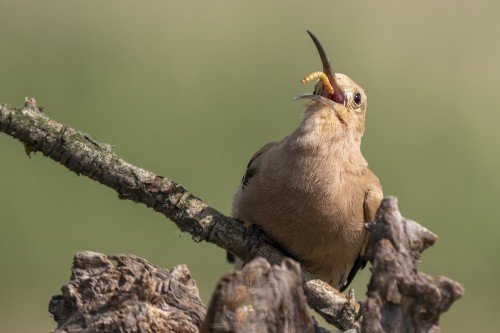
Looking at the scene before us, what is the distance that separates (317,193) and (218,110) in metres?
6.41

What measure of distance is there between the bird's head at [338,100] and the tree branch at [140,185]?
1.06 meters

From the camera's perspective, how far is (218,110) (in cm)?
1138

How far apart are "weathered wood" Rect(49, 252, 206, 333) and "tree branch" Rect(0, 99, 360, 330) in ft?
2.90

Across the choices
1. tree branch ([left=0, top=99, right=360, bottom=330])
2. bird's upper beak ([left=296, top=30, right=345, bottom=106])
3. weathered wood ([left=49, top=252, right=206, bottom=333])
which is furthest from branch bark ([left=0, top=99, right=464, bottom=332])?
bird's upper beak ([left=296, top=30, right=345, bottom=106])

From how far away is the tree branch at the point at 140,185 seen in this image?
406 centimetres

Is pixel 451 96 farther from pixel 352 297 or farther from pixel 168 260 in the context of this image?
pixel 352 297

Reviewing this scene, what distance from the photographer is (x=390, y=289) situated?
3029 mm

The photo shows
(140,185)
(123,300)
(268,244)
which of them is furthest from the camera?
(268,244)

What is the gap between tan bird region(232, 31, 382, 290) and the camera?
5.07 meters

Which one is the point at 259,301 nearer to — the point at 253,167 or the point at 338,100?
the point at 253,167

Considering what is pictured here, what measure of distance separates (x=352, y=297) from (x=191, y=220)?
28.5 inches

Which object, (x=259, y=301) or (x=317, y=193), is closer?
(x=259, y=301)

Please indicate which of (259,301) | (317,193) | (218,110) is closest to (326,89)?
(317,193)

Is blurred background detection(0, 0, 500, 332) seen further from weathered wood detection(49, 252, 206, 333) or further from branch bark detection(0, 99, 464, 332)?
weathered wood detection(49, 252, 206, 333)
